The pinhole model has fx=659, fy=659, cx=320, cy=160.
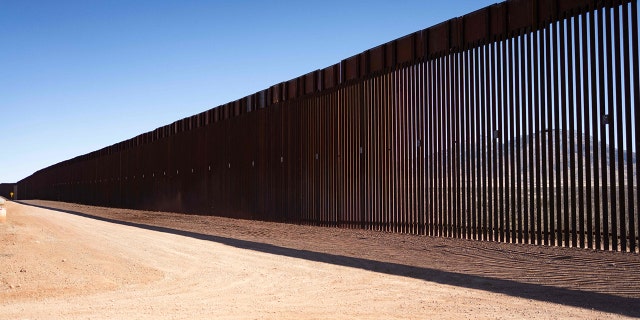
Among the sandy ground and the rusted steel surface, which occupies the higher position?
the rusted steel surface

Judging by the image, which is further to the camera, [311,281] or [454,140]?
[454,140]

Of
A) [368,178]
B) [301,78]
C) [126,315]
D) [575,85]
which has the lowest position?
[126,315]

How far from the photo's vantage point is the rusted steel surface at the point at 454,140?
10.6m

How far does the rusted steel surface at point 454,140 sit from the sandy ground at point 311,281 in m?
1.05

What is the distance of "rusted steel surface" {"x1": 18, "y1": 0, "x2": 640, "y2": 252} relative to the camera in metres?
10.6

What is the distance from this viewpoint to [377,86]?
17.5 metres

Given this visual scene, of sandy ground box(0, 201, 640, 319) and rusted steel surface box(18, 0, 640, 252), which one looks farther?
rusted steel surface box(18, 0, 640, 252)

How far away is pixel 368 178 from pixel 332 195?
2314mm

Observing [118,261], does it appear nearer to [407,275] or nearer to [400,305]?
[407,275]

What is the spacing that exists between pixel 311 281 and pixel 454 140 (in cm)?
704

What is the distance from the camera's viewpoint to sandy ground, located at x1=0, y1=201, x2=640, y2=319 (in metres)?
6.15

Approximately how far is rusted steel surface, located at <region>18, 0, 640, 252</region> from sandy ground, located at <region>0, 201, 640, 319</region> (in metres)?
1.05

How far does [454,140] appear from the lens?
14125 mm

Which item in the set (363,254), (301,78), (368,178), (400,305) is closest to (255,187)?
(301,78)
